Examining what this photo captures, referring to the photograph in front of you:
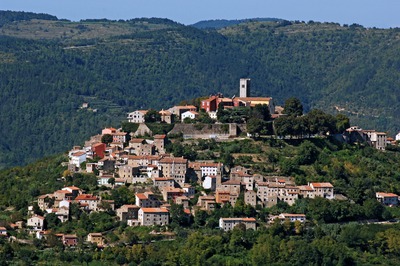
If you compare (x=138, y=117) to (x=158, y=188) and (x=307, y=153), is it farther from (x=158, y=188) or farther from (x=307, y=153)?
(x=307, y=153)

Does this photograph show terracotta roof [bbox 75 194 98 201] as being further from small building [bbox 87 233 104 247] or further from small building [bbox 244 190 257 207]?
small building [bbox 244 190 257 207]

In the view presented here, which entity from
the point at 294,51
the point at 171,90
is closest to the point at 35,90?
the point at 171,90

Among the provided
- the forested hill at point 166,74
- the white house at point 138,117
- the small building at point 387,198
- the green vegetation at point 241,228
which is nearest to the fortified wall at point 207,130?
the green vegetation at point 241,228

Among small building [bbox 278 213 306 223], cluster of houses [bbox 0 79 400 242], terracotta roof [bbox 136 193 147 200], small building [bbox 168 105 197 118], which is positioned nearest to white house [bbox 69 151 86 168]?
cluster of houses [bbox 0 79 400 242]

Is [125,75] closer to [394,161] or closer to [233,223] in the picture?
[394,161]

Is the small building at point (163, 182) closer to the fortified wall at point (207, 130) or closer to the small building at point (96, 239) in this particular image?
the small building at point (96, 239)

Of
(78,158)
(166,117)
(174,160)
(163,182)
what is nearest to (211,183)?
(174,160)
